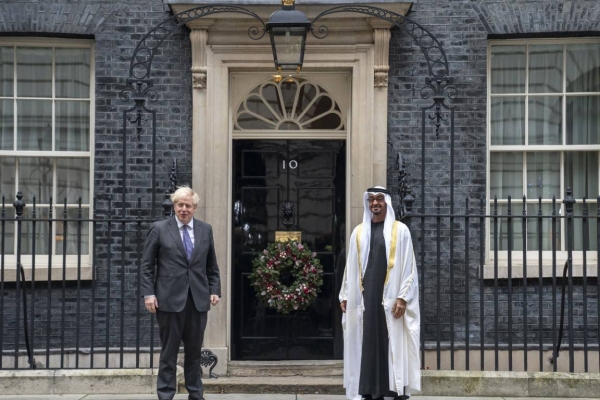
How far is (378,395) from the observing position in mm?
8148

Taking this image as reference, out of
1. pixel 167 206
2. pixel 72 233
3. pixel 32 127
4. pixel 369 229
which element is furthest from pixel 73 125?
pixel 369 229

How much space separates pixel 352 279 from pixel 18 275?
3028 mm

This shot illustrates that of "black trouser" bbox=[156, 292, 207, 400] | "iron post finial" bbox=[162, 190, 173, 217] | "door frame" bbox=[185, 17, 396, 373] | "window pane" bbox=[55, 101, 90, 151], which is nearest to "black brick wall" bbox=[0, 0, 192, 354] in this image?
"door frame" bbox=[185, 17, 396, 373]

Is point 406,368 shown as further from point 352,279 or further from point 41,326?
point 41,326

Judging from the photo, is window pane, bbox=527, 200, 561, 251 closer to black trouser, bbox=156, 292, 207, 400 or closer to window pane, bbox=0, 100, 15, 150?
black trouser, bbox=156, 292, 207, 400

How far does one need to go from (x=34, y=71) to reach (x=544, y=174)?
17.5 feet

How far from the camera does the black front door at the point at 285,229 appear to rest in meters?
10.6

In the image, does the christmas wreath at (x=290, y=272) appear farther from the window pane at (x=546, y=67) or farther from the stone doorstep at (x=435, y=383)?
the window pane at (x=546, y=67)

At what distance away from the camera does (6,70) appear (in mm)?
10578

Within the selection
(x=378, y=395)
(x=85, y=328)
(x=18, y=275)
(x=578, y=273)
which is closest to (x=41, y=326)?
(x=85, y=328)

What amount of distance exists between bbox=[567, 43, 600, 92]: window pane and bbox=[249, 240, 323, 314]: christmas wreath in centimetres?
324

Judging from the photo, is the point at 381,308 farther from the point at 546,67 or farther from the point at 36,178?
the point at 36,178

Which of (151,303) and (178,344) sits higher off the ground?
(151,303)

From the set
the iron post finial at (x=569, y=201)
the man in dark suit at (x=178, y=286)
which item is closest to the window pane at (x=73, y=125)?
the man in dark suit at (x=178, y=286)
